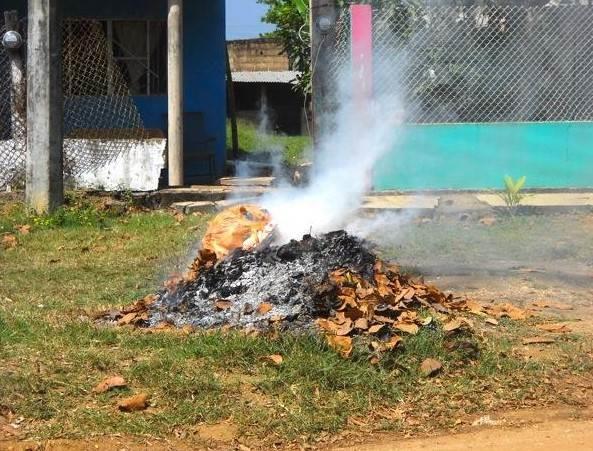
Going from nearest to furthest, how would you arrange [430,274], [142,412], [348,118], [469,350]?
[142,412], [469,350], [430,274], [348,118]

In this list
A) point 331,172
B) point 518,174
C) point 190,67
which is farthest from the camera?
point 190,67

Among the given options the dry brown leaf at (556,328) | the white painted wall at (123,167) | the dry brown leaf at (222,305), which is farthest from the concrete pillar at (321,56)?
the dry brown leaf at (556,328)

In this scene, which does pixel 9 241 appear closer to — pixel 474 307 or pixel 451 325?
pixel 474 307

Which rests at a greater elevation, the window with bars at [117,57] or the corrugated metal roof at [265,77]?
the corrugated metal roof at [265,77]

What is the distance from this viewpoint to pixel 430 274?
25.6 ft

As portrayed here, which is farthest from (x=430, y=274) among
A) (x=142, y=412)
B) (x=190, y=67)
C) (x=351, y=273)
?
(x=190, y=67)

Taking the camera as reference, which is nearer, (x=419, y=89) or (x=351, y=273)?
(x=351, y=273)

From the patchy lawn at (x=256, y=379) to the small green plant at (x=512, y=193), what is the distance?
457 cm

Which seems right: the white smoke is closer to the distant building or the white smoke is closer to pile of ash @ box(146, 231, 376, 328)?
pile of ash @ box(146, 231, 376, 328)

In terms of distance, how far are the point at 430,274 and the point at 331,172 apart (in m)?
2.25

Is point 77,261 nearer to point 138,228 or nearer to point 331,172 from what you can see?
point 138,228

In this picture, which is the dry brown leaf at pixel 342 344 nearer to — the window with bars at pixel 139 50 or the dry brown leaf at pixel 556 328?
the dry brown leaf at pixel 556 328

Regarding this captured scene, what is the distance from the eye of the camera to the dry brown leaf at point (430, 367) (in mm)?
5105

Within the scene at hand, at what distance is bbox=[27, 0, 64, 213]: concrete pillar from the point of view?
10.1 meters
